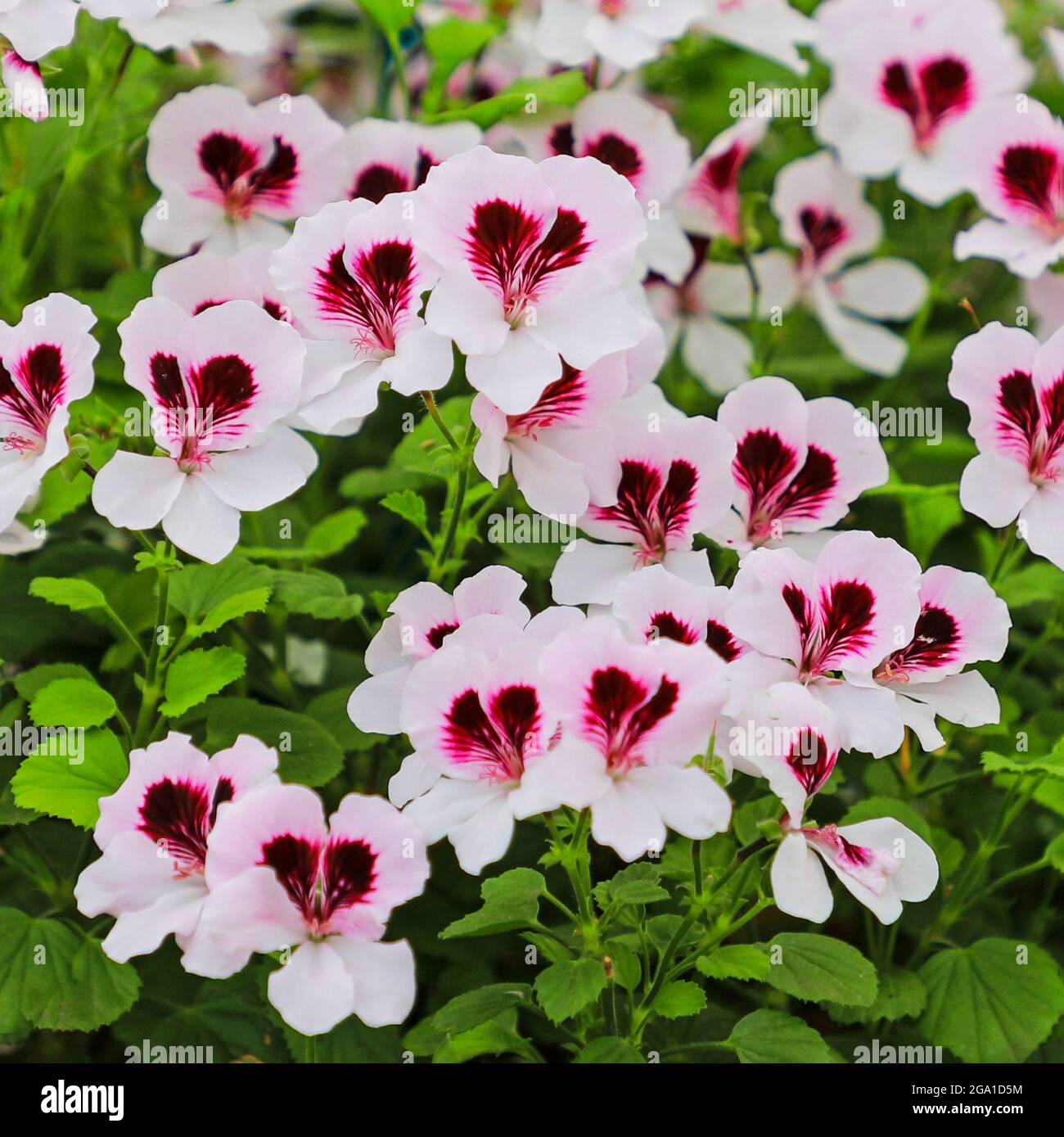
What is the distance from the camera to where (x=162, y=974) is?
117 centimetres

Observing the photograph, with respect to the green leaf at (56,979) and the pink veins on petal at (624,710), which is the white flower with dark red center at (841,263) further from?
the green leaf at (56,979)

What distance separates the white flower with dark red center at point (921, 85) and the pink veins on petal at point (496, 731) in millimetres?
848

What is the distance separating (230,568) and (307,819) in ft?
1.05

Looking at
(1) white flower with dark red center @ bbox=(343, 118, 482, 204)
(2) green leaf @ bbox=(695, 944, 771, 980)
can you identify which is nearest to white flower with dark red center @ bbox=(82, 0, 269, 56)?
(1) white flower with dark red center @ bbox=(343, 118, 482, 204)

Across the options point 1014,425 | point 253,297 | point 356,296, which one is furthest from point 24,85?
point 1014,425

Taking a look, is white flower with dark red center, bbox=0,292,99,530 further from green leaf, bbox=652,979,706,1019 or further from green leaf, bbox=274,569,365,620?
green leaf, bbox=652,979,706,1019

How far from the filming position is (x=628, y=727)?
0.83 m

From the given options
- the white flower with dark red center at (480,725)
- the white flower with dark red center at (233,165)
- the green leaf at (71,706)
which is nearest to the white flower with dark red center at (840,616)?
the white flower with dark red center at (480,725)

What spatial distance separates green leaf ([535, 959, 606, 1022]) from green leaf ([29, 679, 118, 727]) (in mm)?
374

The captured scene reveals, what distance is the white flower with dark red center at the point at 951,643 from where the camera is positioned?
96cm

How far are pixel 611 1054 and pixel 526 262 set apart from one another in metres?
0.54

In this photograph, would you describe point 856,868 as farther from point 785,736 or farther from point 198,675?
point 198,675
